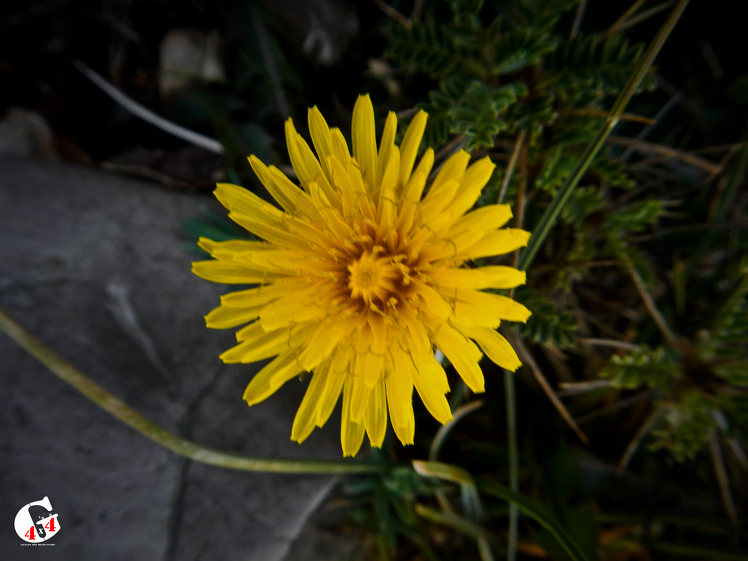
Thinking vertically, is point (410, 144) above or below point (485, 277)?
above

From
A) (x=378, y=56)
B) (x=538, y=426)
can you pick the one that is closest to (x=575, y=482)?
(x=538, y=426)

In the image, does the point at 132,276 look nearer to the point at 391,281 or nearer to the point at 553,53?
the point at 391,281

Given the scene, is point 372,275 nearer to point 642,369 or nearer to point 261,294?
point 261,294

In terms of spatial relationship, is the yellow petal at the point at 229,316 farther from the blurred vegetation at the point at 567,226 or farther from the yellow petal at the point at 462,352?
the blurred vegetation at the point at 567,226

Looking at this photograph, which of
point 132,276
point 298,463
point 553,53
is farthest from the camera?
point 132,276

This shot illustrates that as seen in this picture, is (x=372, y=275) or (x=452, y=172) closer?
(x=452, y=172)

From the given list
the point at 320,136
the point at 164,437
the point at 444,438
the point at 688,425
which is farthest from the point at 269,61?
the point at 688,425
